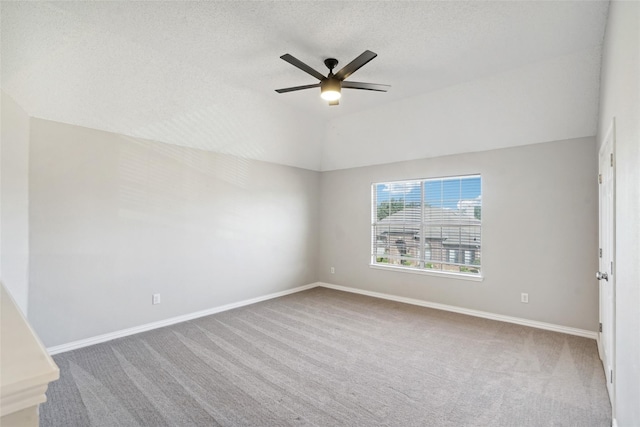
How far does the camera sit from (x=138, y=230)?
Answer: 12.6 feet

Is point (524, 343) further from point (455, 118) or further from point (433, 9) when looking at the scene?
point (433, 9)

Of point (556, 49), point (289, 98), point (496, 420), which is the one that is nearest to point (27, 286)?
point (289, 98)

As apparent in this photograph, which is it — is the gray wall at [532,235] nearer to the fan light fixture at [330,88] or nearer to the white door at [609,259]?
the white door at [609,259]

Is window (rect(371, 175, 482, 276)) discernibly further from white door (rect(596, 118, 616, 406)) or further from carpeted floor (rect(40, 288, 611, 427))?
white door (rect(596, 118, 616, 406))

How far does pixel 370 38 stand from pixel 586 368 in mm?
3713

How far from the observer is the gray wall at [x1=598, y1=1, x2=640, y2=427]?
1421 millimetres

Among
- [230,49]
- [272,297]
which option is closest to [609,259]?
[230,49]

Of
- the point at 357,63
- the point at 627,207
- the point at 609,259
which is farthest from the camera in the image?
the point at 357,63

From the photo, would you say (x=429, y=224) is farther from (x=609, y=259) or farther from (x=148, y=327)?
(x=148, y=327)

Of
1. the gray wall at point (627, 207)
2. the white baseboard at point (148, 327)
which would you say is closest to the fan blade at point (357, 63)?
the gray wall at point (627, 207)

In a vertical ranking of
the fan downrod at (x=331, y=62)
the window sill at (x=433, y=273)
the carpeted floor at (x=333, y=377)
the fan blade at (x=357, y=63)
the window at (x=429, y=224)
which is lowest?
the carpeted floor at (x=333, y=377)

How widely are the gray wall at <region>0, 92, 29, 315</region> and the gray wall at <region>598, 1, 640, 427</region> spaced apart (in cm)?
422

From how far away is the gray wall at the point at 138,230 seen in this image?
10.5 ft

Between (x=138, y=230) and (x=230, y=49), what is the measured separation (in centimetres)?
245
